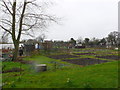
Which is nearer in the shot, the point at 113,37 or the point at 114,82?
the point at 114,82

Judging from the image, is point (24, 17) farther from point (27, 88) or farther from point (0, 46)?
point (0, 46)

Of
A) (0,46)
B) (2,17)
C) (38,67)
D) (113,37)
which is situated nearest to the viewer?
(38,67)

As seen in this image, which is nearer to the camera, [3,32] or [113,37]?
[3,32]

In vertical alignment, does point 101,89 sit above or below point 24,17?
below

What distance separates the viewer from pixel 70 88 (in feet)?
15.1

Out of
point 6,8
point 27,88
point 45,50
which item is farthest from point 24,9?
point 27,88

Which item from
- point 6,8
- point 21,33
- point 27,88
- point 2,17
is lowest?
point 27,88

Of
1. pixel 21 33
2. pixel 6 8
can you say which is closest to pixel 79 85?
pixel 21 33

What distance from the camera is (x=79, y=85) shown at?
4.80 m

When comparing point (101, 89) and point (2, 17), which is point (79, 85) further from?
point (2, 17)

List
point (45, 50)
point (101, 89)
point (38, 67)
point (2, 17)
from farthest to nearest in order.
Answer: point (45, 50) < point (2, 17) < point (38, 67) < point (101, 89)

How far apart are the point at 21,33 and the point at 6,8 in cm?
331

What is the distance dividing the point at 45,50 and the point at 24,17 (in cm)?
946

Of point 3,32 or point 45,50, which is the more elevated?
point 3,32
